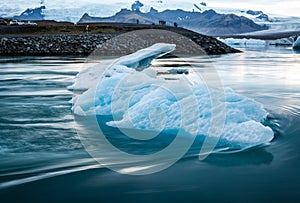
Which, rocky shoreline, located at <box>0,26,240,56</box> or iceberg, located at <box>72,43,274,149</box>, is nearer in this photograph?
iceberg, located at <box>72,43,274,149</box>

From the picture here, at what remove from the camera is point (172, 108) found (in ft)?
17.4

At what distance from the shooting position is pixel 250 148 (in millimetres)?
4629

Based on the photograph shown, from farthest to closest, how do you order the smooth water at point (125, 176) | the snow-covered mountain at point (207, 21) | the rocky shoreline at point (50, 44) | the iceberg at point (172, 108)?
the snow-covered mountain at point (207, 21), the rocky shoreline at point (50, 44), the iceberg at point (172, 108), the smooth water at point (125, 176)

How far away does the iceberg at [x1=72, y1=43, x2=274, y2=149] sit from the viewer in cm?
479

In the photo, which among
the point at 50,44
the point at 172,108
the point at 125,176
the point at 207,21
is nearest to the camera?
the point at 125,176

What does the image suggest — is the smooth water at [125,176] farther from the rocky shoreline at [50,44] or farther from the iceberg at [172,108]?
the rocky shoreline at [50,44]

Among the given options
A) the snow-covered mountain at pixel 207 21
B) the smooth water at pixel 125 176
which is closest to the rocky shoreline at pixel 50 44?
the smooth water at pixel 125 176

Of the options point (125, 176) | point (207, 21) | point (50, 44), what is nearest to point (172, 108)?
point (125, 176)

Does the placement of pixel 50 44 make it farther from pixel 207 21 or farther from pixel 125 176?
pixel 207 21

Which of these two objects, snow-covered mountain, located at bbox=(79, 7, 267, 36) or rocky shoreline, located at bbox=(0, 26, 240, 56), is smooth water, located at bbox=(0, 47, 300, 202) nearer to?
rocky shoreline, located at bbox=(0, 26, 240, 56)

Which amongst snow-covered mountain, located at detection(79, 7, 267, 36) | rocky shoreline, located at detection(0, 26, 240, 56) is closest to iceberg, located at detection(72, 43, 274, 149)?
rocky shoreline, located at detection(0, 26, 240, 56)

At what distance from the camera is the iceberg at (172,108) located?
4.79 meters

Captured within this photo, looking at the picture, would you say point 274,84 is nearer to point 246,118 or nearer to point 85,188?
point 246,118

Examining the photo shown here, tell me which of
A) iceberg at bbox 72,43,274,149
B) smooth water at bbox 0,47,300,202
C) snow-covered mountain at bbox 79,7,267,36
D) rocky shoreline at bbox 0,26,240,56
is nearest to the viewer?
smooth water at bbox 0,47,300,202
